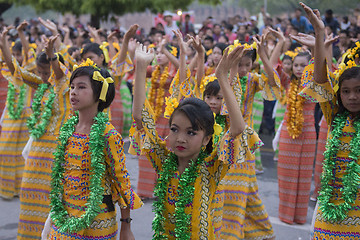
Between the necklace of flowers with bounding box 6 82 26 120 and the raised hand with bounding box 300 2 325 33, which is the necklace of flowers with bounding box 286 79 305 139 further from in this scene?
the necklace of flowers with bounding box 6 82 26 120

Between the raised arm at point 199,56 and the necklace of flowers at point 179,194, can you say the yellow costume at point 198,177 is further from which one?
the raised arm at point 199,56

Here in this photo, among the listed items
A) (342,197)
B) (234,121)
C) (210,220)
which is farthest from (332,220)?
(234,121)

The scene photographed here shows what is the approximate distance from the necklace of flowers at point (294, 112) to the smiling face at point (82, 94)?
2.93m

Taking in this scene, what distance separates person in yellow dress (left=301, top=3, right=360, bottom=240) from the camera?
319 cm

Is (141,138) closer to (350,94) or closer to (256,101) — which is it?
(350,94)

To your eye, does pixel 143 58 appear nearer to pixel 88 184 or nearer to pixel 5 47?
pixel 88 184

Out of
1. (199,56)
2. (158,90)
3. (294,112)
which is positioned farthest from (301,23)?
(199,56)

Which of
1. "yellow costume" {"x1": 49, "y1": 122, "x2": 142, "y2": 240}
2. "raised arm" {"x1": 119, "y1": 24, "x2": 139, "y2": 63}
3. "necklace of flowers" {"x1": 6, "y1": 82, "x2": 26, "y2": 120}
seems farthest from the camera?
"necklace of flowers" {"x1": 6, "y1": 82, "x2": 26, "y2": 120}

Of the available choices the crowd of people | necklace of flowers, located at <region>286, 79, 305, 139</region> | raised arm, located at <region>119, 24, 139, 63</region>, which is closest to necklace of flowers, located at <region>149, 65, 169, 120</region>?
raised arm, located at <region>119, 24, 139, 63</region>

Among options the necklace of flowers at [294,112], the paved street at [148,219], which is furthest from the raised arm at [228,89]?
the necklace of flowers at [294,112]

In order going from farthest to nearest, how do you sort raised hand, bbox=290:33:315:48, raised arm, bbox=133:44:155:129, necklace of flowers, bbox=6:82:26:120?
necklace of flowers, bbox=6:82:26:120 < raised hand, bbox=290:33:315:48 < raised arm, bbox=133:44:155:129

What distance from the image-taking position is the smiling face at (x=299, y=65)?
18.2 ft

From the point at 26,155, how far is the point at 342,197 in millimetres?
2942

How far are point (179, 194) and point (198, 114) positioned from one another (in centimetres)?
51
